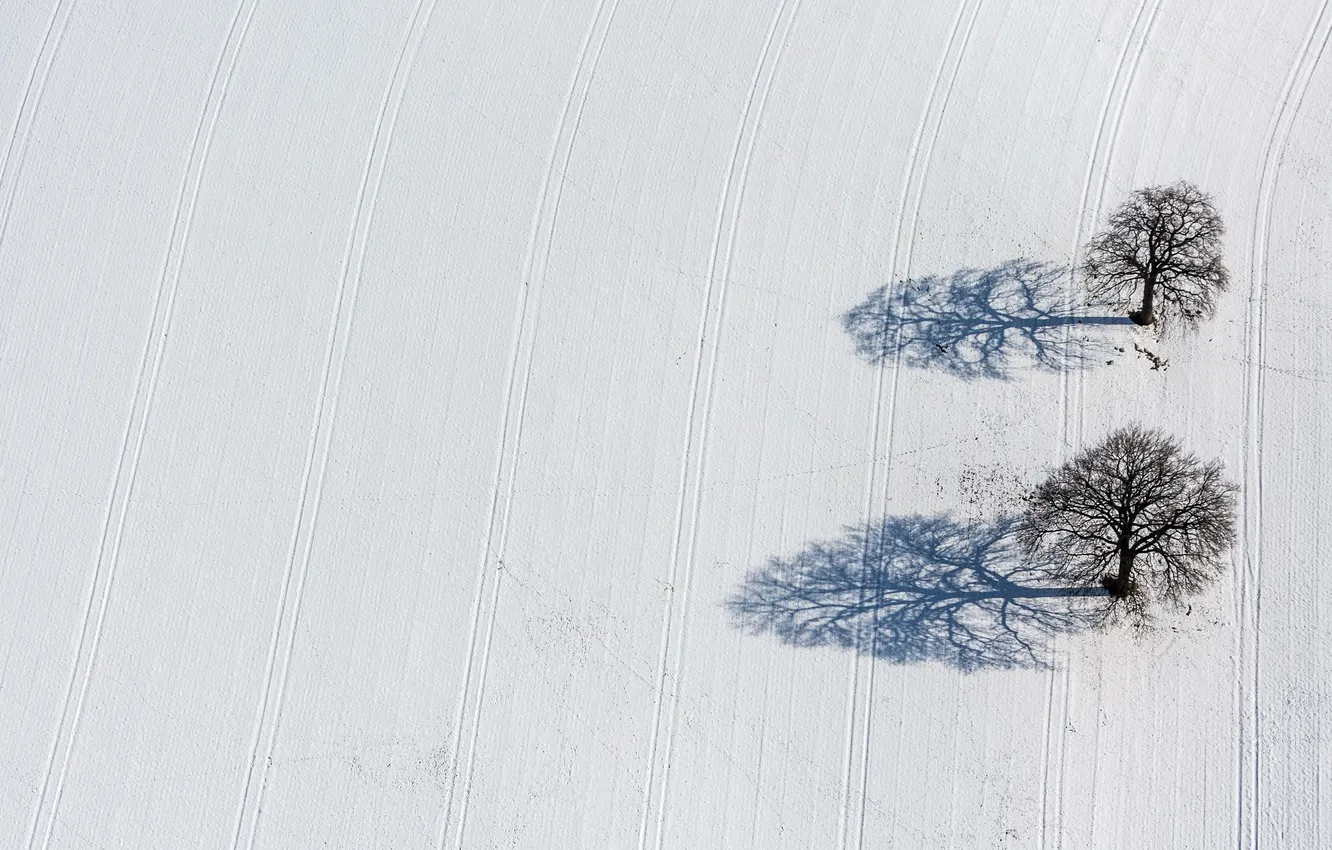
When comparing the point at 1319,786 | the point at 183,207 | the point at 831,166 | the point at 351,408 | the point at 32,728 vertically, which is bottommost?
the point at 32,728

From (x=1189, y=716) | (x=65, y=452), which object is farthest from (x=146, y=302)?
(x=1189, y=716)

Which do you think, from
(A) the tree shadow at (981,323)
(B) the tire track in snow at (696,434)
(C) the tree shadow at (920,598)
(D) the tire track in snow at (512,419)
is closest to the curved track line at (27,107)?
(D) the tire track in snow at (512,419)

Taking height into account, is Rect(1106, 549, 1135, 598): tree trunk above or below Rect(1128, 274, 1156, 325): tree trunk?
below

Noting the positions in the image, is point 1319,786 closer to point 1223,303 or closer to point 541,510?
point 1223,303

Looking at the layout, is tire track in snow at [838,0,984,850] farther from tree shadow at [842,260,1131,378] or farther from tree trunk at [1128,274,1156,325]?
tree trunk at [1128,274,1156,325]

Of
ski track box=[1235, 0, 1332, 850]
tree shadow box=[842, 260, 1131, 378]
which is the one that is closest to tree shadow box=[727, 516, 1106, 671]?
ski track box=[1235, 0, 1332, 850]

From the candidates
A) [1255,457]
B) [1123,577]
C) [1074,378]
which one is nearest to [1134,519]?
[1123,577]

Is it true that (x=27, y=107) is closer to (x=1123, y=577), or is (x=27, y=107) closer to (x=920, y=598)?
(x=920, y=598)

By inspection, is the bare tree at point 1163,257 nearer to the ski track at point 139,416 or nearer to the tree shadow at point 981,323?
the tree shadow at point 981,323
